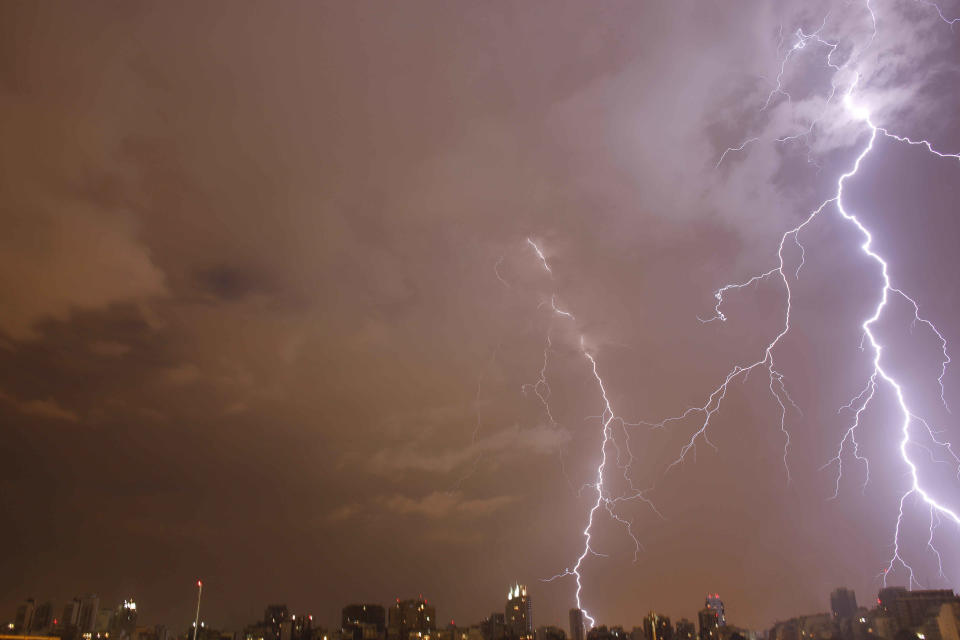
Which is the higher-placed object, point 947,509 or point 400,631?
point 947,509

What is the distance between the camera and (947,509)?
76.6 feet

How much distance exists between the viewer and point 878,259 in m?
23.8

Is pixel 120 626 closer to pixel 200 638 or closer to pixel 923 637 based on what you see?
pixel 200 638

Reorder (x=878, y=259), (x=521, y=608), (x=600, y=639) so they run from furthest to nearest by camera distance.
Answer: (x=521, y=608)
(x=600, y=639)
(x=878, y=259)

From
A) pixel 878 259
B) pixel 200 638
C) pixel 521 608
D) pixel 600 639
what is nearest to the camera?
pixel 878 259

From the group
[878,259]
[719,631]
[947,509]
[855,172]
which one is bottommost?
[719,631]

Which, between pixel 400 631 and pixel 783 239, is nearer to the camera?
pixel 783 239

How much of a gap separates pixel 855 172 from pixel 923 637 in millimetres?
32690

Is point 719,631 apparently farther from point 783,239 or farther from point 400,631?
point 783,239

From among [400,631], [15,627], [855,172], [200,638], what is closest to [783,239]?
[855,172]

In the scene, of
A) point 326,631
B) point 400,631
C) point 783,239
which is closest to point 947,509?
point 783,239

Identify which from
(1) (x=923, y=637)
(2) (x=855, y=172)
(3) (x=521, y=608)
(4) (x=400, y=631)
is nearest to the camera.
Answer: (2) (x=855, y=172)

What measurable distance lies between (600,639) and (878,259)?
36.4 meters

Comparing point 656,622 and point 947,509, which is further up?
point 947,509
